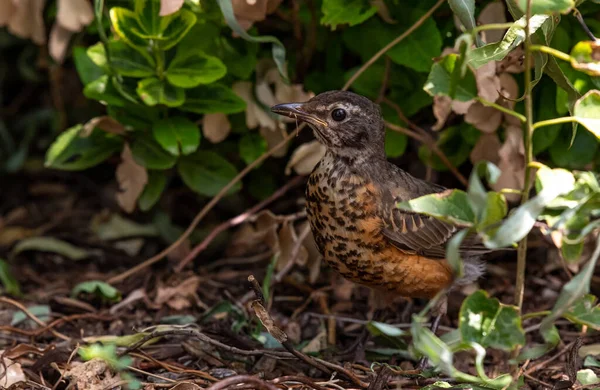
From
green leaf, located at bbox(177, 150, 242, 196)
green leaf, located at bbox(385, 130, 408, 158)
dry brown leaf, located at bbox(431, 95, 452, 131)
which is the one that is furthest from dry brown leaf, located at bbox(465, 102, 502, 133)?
green leaf, located at bbox(177, 150, 242, 196)

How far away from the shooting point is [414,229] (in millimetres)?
→ 3713

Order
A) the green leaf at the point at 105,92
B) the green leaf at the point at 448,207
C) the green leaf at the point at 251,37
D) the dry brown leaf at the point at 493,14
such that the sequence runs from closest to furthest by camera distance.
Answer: the green leaf at the point at 448,207 → the green leaf at the point at 251,37 → the dry brown leaf at the point at 493,14 → the green leaf at the point at 105,92

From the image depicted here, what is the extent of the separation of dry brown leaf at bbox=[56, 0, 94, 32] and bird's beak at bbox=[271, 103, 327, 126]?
127 centimetres

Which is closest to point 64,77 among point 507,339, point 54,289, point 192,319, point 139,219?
point 139,219

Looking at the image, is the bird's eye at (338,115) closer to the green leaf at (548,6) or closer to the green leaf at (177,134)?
the green leaf at (177,134)

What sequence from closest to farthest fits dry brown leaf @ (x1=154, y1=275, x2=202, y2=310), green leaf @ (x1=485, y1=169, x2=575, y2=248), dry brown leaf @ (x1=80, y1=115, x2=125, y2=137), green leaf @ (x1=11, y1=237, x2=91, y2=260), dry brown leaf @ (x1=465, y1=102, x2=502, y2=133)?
green leaf @ (x1=485, y1=169, x2=575, y2=248) → dry brown leaf @ (x1=465, y1=102, x2=502, y2=133) → dry brown leaf @ (x1=80, y1=115, x2=125, y2=137) → dry brown leaf @ (x1=154, y1=275, x2=202, y2=310) → green leaf @ (x1=11, y1=237, x2=91, y2=260)

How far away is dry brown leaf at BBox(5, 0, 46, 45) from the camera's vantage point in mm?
4570

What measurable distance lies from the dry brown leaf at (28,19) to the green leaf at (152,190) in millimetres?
947

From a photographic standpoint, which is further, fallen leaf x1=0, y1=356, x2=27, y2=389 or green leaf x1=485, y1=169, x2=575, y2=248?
fallen leaf x1=0, y1=356, x2=27, y2=389

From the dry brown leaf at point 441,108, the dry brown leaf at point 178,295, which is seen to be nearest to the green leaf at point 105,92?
the dry brown leaf at point 178,295

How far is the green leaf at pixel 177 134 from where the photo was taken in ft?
13.6

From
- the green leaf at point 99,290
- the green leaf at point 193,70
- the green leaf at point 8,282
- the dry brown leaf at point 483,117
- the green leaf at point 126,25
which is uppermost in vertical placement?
the green leaf at point 126,25

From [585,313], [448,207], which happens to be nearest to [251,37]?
[448,207]

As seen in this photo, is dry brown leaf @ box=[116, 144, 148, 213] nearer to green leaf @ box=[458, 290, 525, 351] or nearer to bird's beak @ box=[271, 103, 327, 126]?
bird's beak @ box=[271, 103, 327, 126]
